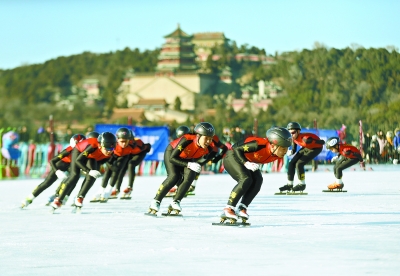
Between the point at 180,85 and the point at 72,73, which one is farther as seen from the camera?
A: the point at 72,73

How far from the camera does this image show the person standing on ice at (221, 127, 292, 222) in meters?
10.0

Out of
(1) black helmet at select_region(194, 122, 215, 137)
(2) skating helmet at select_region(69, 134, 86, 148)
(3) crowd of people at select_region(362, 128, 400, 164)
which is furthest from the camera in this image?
(3) crowd of people at select_region(362, 128, 400, 164)

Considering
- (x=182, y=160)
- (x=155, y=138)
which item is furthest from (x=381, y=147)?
(x=182, y=160)

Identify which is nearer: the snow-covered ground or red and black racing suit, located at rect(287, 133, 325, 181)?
the snow-covered ground

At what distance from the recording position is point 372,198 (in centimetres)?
1469

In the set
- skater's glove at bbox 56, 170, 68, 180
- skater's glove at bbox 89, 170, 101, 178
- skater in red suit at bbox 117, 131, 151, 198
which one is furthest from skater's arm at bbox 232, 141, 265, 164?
skater in red suit at bbox 117, 131, 151, 198

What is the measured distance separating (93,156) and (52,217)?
1274 mm

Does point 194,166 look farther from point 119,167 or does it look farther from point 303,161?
point 303,161

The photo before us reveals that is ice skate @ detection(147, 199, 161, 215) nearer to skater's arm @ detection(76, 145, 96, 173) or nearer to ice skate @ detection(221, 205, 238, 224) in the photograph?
skater's arm @ detection(76, 145, 96, 173)

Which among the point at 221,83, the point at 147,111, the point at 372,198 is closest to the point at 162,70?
the point at 221,83

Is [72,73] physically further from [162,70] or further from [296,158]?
[296,158]

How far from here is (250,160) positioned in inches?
413

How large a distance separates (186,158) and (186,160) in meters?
0.06

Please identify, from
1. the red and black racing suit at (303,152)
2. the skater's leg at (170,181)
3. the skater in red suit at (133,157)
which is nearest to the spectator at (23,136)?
the skater in red suit at (133,157)
